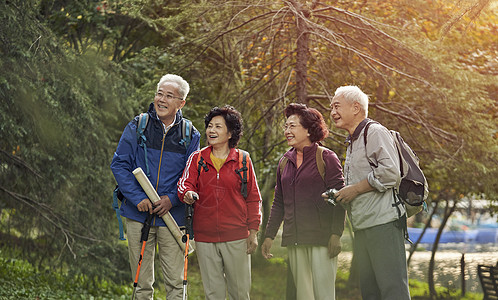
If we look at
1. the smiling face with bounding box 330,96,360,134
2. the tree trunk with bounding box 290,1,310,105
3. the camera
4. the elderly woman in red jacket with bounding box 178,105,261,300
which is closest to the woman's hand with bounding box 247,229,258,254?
the elderly woman in red jacket with bounding box 178,105,261,300

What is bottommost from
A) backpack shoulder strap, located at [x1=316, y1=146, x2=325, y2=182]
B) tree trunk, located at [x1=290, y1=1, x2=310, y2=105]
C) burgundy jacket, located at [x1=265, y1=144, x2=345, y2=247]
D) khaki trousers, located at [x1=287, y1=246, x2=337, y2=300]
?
khaki trousers, located at [x1=287, y1=246, x2=337, y2=300]

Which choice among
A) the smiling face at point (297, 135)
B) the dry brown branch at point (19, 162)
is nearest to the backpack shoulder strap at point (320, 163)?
the smiling face at point (297, 135)

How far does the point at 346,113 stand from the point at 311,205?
0.68 m

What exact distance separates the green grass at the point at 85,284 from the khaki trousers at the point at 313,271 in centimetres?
544

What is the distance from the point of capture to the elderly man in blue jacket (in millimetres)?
4555

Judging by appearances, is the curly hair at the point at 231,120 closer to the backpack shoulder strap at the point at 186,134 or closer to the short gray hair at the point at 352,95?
the backpack shoulder strap at the point at 186,134

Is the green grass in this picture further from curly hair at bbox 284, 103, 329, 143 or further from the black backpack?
the black backpack

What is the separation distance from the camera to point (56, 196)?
8.95m

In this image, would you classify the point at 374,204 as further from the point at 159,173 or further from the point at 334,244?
the point at 159,173

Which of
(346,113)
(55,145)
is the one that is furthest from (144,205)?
(55,145)

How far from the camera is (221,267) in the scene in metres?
4.38

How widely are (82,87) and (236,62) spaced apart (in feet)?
7.27

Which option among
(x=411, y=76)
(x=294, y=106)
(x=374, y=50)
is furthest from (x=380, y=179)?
(x=374, y=50)

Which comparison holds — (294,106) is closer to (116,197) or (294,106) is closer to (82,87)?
(116,197)
